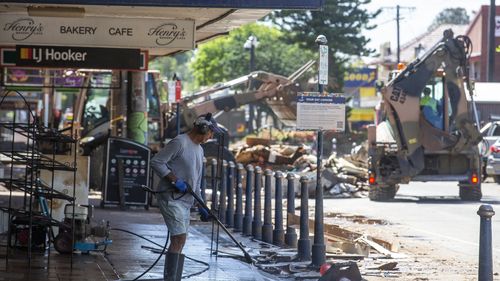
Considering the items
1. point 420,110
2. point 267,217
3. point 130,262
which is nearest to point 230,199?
point 267,217

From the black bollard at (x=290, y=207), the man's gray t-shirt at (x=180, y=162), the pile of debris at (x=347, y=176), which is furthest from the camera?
the pile of debris at (x=347, y=176)

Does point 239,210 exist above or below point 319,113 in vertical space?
below

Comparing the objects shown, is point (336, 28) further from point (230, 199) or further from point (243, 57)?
point (230, 199)

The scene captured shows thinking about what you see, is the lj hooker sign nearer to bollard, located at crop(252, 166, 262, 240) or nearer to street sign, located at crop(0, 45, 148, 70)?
street sign, located at crop(0, 45, 148, 70)

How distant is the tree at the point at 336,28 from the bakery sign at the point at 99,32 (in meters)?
35.2

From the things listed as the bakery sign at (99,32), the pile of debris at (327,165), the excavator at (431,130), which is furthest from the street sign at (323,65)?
the pile of debris at (327,165)

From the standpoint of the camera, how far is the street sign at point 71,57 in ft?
51.5

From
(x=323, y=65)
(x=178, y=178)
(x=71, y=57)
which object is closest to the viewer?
(x=178, y=178)

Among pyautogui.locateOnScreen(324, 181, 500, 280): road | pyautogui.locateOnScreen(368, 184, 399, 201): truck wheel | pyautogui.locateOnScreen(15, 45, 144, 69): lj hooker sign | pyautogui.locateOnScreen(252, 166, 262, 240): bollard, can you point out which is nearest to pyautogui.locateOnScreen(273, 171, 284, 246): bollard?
pyautogui.locateOnScreen(252, 166, 262, 240): bollard

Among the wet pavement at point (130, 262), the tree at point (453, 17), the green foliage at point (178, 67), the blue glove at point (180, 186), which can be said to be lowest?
the wet pavement at point (130, 262)

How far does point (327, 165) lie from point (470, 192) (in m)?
6.89

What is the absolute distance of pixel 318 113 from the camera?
46.2ft

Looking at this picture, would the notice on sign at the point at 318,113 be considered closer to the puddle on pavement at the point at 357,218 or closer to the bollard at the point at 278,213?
the bollard at the point at 278,213

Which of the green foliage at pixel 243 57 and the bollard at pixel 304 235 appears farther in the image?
the green foliage at pixel 243 57
